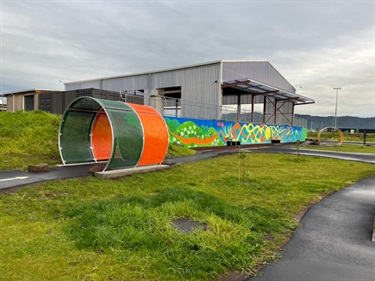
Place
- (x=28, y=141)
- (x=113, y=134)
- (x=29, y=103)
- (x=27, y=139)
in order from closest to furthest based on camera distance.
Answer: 1. (x=113, y=134)
2. (x=28, y=141)
3. (x=27, y=139)
4. (x=29, y=103)

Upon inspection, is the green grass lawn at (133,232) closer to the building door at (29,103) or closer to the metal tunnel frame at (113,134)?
the metal tunnel frame at (113,134)

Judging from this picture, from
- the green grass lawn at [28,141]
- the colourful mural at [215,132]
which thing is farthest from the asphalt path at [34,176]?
the colourful mural at [215,132]

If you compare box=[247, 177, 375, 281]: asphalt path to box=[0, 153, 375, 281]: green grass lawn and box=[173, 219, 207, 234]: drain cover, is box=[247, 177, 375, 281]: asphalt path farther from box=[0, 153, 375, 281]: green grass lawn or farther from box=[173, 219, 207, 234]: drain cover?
box=[173, 219, 207, 234]: drain cover

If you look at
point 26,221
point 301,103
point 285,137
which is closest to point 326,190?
point 26,221

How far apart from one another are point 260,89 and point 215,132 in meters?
11.1

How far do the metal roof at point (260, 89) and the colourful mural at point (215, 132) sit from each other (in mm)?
3767

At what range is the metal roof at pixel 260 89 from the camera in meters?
26.8

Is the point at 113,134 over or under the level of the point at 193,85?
under

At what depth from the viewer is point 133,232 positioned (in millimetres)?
4277

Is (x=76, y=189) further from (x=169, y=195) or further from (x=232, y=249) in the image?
(x=232, y=249)

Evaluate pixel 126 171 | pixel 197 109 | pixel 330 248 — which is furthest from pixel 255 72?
pixel 330 248

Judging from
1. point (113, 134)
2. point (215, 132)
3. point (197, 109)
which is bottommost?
point (215, 132)

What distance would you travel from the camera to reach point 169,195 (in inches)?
254

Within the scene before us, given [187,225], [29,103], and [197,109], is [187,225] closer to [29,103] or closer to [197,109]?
[197,109]
